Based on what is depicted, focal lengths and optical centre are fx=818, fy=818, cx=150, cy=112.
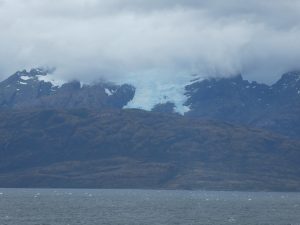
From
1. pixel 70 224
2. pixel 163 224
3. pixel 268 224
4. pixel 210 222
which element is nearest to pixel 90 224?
pixel 70 224

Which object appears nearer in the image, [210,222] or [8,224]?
[8,224]

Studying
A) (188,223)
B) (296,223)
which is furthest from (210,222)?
(296,223)

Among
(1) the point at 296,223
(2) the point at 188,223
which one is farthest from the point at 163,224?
(1) the point at 296,223

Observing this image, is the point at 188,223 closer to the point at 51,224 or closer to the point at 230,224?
the point at 230,224

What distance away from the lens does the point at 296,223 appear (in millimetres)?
198125

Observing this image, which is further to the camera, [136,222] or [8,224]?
[136,222]

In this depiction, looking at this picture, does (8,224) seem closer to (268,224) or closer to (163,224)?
(163,224)

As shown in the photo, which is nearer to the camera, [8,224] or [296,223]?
[8,224]

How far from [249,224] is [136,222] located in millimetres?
26789

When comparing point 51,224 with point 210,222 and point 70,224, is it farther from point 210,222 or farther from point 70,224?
point 210,222

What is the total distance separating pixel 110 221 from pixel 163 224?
14377mm

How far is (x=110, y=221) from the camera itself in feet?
645

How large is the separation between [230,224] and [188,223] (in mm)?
10433

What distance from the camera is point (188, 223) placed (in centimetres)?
19350
